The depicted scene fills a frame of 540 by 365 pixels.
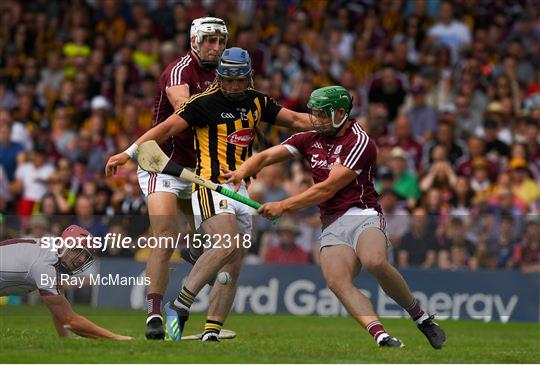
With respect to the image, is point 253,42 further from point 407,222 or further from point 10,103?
point 407,222

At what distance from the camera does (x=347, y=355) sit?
11.0 metres

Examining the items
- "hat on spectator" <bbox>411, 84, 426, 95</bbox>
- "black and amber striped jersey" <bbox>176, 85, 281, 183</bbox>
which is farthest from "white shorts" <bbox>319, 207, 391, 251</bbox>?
"hat on spectator" <bbox>411, 84, 426, 95</bbox>

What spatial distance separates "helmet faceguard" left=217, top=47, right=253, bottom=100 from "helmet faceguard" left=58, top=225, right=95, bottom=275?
183cm

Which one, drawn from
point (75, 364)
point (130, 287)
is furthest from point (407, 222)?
point (75, 364)

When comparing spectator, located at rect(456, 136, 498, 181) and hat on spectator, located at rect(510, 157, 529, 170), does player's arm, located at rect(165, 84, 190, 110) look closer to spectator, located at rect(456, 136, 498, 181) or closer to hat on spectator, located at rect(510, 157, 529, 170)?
spectator, located at rect(456, 136, 498, 181)

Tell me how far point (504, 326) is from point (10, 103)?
9.75 metres

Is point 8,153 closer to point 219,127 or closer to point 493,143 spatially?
point 493,143

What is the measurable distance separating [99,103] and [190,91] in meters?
9.63

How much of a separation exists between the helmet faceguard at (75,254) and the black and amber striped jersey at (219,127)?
3.94 feet

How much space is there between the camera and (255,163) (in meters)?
12.0

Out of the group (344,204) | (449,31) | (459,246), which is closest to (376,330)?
(344,204)

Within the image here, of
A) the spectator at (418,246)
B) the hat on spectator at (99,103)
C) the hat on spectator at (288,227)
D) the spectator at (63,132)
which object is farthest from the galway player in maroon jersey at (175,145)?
the hat on spectator at (99,103)

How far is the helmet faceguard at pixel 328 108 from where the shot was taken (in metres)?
11.8

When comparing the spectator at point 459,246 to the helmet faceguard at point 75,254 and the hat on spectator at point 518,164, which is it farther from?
the helmet faceguard at point 75,254
